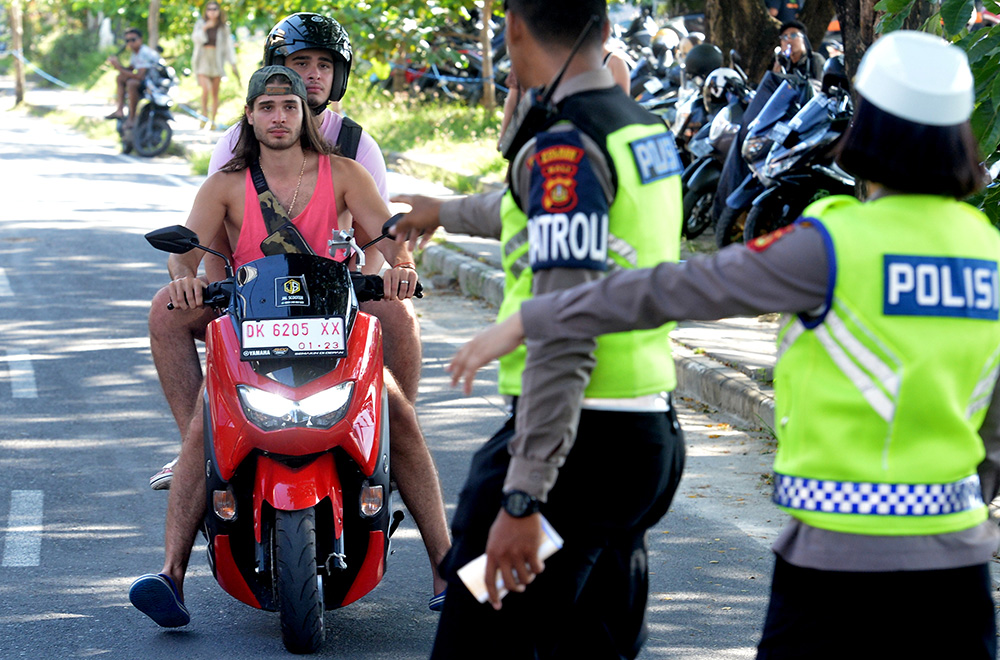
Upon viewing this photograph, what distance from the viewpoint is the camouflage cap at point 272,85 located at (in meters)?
4.15

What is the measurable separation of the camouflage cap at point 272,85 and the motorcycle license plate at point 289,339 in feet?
2.79

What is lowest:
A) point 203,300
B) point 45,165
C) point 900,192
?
point 45,165

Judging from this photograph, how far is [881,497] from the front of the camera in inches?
82.0

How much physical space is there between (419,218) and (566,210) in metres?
0.68

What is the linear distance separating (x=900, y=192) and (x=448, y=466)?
160 inches

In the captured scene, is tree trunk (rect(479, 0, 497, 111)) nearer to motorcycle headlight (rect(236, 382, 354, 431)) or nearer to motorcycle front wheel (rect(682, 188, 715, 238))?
motorcycle front wheel (rect(682, 188, 715, 238))

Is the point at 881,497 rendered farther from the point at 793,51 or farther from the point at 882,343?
the point at 793,51

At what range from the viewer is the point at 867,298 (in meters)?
2.03

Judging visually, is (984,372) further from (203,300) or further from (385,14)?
(385,14)

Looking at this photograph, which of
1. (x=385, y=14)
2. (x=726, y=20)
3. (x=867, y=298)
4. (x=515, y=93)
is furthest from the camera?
(x=385, y=14)

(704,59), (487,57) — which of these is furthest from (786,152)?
(487,57)

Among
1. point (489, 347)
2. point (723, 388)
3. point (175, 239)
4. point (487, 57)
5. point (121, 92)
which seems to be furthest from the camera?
point (121, 92)

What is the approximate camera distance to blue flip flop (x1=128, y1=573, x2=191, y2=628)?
3.91 meters

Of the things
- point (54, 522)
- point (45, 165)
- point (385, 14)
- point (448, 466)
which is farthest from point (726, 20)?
point (45, 165)
